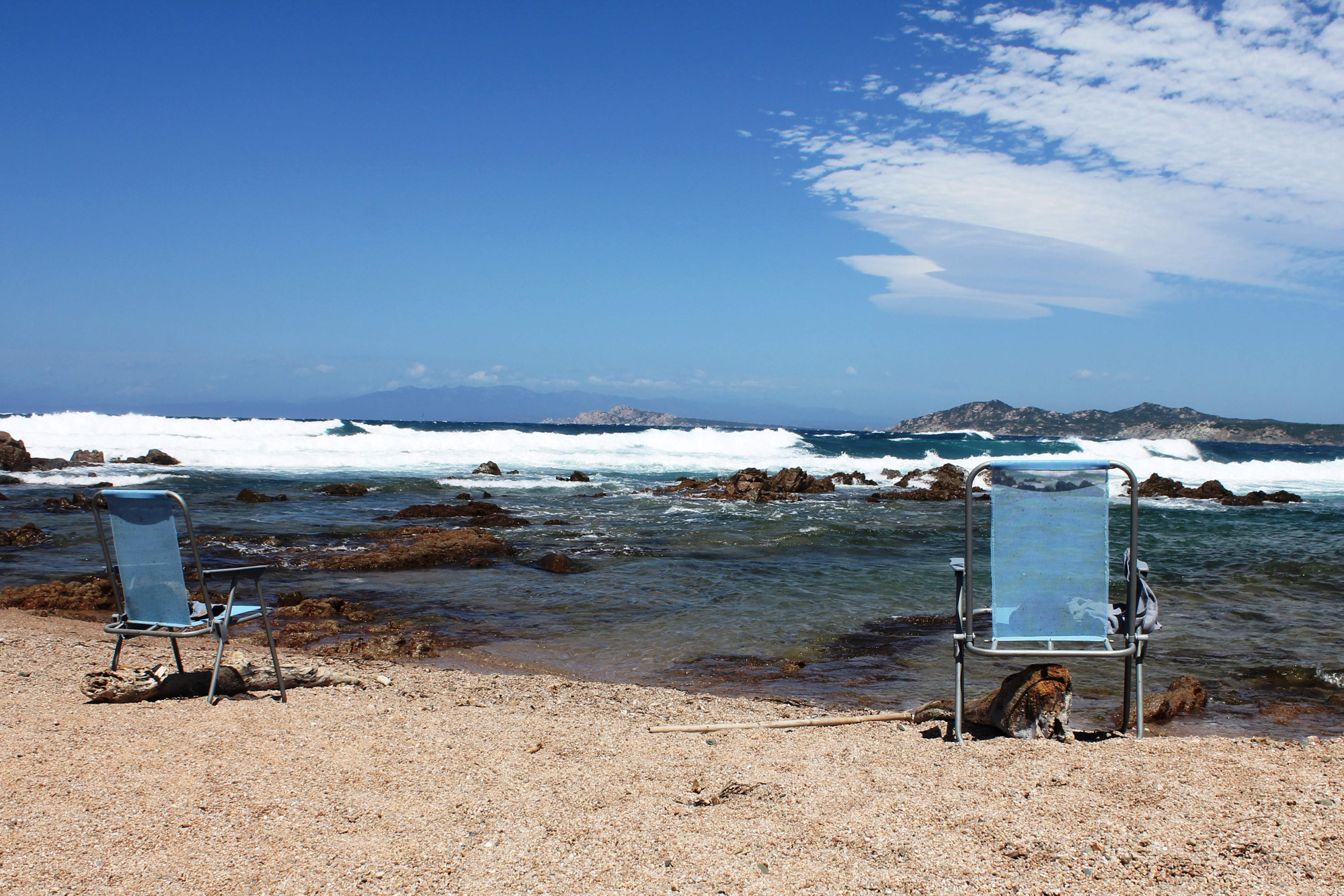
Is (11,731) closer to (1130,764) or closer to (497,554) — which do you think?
(1130,764)

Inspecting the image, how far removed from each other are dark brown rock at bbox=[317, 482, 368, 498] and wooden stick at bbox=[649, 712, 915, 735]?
18180 millimetres

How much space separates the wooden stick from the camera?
4.65m

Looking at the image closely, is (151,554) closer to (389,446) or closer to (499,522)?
(499,522)

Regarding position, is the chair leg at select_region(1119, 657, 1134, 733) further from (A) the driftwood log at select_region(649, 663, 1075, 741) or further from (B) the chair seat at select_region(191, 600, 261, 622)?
(B) the chair seat at select_region(191, 600, 261, 622)

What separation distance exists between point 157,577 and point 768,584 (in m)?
6.89

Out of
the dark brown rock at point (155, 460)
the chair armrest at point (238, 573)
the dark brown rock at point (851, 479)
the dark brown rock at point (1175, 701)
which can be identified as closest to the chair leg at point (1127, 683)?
the dark brown rock at point (1175, 701)

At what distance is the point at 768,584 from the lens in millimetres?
10148

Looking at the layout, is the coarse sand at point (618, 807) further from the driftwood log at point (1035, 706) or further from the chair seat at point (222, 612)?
the chair seat at point (222, 612)

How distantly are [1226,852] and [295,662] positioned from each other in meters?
5.12

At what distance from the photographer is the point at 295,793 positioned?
3.44m

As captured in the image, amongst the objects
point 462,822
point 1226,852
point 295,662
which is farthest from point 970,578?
point 295,662

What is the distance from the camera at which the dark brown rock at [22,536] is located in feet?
39.6

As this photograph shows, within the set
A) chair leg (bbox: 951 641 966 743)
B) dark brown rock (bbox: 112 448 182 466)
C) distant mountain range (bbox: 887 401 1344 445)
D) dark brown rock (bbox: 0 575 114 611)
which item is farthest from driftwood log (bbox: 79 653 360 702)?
distant mountain range (bbox: 887 401 1344 445)

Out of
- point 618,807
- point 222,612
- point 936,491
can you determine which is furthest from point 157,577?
point 936,491
